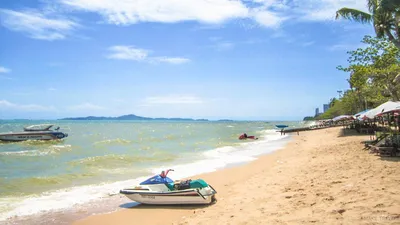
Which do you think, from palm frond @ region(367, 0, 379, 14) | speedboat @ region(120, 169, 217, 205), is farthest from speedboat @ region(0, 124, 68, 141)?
palm frond @ region(367, 0, 379, 14)

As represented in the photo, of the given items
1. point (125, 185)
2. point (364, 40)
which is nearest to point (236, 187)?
point (125, 185)

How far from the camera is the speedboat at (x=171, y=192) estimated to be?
10047mm

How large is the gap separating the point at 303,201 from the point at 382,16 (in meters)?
12.8

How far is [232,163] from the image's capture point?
2005 cm

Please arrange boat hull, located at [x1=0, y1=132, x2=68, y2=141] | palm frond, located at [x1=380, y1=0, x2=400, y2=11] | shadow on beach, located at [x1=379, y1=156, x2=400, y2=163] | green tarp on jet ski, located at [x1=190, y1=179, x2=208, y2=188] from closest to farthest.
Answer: green tarp on jet ski, located at [x1=190, y1=179, x2=208, y2=188] < shadow on beach, located at [x1=379, y1=156, x2=400, y2=163] < palm frond, located at [x1=380, y1=0, x2=400, y2=11] < boat hull, located at [x1=0, y1=132, x2=68, y2=141]

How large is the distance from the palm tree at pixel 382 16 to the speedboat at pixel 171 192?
1206 centimetres

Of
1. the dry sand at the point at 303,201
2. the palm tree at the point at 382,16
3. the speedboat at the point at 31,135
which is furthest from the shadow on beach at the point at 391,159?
the speedboat at the point at 31,135

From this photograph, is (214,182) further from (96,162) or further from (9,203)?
(96,162)

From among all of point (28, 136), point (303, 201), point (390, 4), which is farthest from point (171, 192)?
point (28, 136)

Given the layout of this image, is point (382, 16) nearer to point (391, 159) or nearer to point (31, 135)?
point (391, 159)

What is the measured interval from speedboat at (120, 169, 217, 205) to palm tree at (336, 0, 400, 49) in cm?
1206

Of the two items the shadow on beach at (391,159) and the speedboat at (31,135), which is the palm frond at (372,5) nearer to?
the shadow on beach at (391,159)

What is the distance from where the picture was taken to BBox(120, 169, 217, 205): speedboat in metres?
10.0

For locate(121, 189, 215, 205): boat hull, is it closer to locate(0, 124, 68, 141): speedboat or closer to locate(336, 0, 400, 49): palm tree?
locate(336, 0, 400, 49): palm tree
